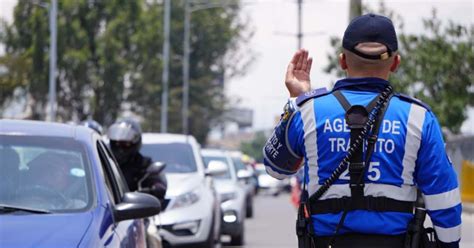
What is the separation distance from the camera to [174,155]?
14.1 metres

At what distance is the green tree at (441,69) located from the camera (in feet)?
80.9

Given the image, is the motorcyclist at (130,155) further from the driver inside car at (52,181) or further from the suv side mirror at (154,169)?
the driver inside car at (52,181)

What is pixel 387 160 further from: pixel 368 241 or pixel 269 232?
pixel 269 232

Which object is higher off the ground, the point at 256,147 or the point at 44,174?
the point at 44,174

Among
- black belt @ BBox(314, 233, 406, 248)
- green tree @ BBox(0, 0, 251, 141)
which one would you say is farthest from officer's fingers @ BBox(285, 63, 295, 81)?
green tree @ BBox(0, 0, 251, 141)

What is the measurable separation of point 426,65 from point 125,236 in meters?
21.2

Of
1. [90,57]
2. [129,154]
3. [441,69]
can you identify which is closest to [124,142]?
[129,154]

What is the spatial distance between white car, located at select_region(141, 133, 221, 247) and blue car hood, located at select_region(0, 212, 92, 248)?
239 inches

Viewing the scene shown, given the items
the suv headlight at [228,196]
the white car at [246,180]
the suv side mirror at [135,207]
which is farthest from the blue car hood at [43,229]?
the white car at [246,180]

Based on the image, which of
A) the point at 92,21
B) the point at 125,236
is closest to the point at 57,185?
the point at 125,236

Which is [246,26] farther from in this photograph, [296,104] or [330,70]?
[296,104]

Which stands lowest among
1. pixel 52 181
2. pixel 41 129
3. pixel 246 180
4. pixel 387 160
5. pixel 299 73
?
pixel 246 180

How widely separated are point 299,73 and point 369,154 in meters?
0.60

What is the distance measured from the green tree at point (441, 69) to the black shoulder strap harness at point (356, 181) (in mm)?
19620
